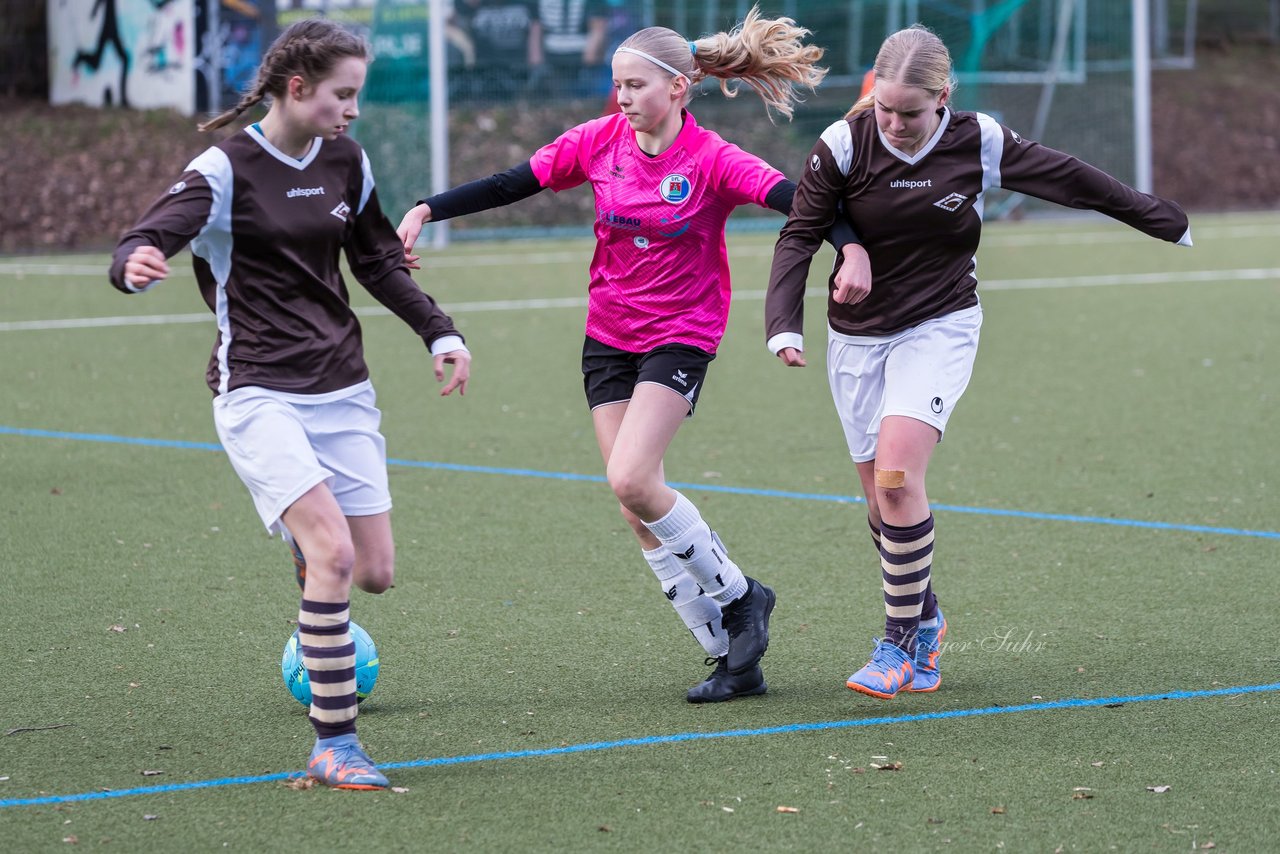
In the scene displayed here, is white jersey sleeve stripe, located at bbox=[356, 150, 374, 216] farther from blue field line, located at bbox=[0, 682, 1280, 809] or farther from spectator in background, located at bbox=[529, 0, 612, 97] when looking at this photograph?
spectator in background, located at bbox=[529, 0, 612, 97]

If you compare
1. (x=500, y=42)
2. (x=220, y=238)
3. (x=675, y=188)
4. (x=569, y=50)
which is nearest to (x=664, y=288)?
(x=675, y=188)

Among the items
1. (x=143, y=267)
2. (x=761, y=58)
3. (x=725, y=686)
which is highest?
(x=761, y=58)

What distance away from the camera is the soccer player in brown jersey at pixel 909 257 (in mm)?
4723

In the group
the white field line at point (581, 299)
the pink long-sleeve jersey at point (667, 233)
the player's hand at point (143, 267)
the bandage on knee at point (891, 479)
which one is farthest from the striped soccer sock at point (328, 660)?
the white field line at point (581, 299)

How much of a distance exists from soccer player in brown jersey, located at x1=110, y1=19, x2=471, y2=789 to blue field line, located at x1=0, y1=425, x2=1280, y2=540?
359cm

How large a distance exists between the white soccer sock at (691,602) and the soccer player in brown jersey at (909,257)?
43 centimetres

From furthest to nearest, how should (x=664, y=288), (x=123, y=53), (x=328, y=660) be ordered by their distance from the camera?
(x=123, y=53) → (x=664, y=288) → (x=328, y=660)

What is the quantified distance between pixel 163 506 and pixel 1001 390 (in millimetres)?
5462

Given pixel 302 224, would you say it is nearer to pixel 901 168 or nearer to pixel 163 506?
pixel 901 168

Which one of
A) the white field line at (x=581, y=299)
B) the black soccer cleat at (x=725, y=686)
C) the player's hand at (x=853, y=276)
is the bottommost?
the white field line at (x=581, y=299)

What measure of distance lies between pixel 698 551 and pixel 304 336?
138cm

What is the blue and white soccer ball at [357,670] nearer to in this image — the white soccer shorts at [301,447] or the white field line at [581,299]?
the white soccer shorts at [301,447]

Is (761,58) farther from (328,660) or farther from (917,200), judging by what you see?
(328,660)

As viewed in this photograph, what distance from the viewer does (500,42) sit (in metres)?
22.7
